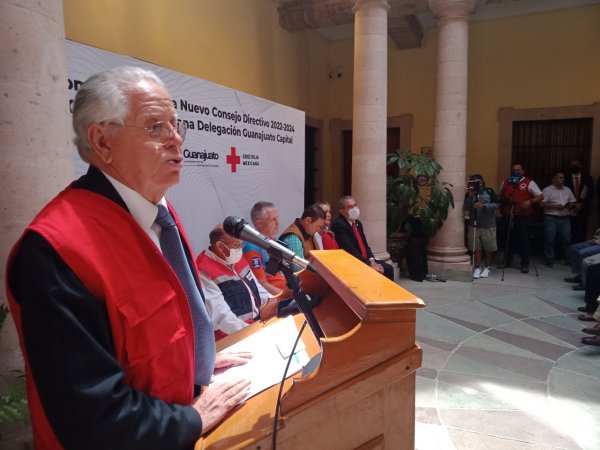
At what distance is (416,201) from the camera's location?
704 centimetres

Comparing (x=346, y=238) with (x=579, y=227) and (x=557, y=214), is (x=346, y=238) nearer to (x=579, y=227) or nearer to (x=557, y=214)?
(x=557, y=214)

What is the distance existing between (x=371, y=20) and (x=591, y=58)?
4969 millimetres

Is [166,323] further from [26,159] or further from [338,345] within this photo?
[26,159]

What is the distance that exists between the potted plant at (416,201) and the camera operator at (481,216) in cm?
39

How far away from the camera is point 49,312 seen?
0.79 metres

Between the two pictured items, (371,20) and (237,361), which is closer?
(237,361)

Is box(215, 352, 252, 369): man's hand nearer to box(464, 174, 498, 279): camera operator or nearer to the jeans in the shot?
box(464, 174, 498, 279): camera operator

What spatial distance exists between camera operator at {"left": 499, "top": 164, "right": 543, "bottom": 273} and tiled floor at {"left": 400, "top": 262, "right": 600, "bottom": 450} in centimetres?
170

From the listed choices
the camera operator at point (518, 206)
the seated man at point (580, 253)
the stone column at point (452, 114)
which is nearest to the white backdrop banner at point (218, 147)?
the stone column at point (452, 114)

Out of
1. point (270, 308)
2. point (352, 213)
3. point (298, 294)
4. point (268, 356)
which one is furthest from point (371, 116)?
point (268, 356)

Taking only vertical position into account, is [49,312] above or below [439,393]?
above

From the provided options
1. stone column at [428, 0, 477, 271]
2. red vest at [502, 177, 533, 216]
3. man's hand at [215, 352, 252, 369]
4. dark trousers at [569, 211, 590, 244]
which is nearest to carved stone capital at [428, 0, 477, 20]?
stone column at [428, 0, 477, 271]

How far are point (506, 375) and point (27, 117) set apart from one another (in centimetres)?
347

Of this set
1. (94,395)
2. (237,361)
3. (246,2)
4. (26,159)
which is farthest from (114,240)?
(246,2)
